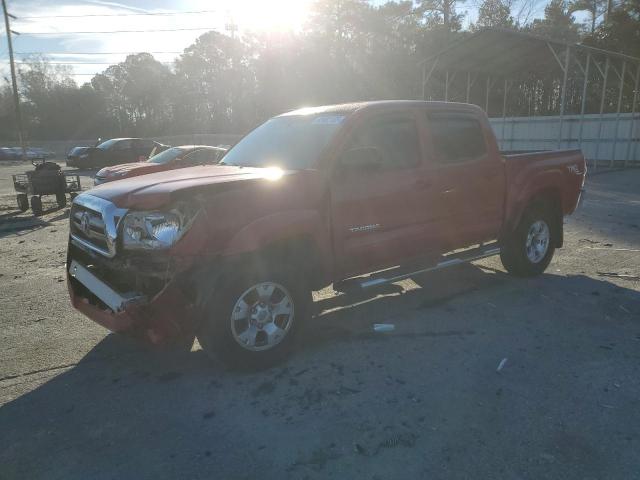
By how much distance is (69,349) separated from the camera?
4.24 meters

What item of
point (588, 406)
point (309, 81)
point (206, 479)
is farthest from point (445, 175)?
point (309, 81)

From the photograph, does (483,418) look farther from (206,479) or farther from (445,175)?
(445,175)

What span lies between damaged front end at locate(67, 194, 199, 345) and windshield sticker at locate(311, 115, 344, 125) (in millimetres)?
1833

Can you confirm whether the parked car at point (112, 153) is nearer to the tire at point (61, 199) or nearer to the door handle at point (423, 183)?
the tire at point (61, 199)

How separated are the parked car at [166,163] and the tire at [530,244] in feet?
23.6

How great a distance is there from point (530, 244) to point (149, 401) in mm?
4636

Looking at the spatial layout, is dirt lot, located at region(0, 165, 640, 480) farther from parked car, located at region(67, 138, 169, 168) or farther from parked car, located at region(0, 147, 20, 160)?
parked car, located at region(0, 147, 20, 160)

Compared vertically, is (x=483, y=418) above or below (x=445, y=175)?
below

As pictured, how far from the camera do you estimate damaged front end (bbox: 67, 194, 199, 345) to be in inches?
127

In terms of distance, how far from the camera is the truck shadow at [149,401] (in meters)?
2.79

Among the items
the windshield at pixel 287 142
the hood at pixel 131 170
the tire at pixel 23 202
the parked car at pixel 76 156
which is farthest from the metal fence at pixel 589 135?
the parked car at pixel 76 156

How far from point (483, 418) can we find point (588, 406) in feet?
2.41

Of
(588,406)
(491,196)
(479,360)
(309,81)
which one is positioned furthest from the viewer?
(309,81)

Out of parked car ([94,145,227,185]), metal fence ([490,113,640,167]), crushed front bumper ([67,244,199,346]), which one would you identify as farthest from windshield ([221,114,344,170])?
metal fence ([490,113,640,167])
